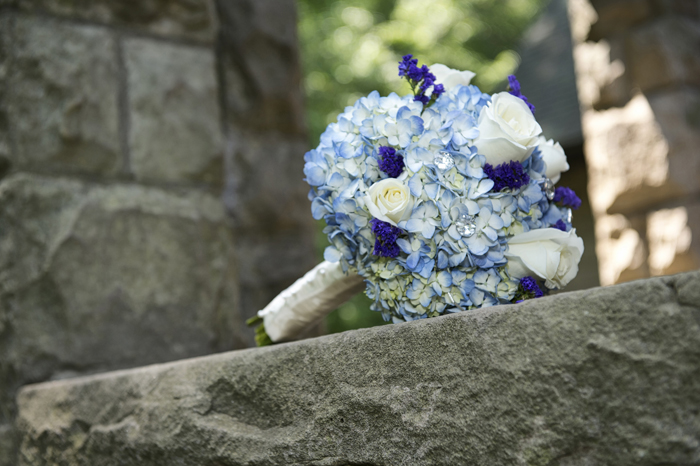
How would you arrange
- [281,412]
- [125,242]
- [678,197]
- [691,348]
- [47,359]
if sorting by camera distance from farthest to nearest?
1. [678,197]
2. [125,242]
3. [47,359]
4. [281,412]
5. [691,348]

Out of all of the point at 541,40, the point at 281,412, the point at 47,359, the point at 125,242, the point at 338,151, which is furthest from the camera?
the point at 541,40

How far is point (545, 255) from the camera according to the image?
1.06 m

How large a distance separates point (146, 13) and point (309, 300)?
1.08 m

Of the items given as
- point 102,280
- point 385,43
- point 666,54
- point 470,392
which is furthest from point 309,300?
point 385,43

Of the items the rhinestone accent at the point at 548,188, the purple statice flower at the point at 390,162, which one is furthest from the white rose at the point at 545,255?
the purple statice flower at the point at 390,162

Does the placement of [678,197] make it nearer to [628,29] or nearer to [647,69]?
[647,69]

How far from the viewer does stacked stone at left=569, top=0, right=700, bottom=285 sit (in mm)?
2809

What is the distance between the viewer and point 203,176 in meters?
1.98

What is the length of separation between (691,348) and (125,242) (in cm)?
149

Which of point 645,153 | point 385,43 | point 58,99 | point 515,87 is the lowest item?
point 645,153

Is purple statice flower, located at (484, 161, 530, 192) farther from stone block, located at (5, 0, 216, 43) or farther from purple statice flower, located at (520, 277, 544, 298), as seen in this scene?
stone block, located at (5, 0, 216, 43)

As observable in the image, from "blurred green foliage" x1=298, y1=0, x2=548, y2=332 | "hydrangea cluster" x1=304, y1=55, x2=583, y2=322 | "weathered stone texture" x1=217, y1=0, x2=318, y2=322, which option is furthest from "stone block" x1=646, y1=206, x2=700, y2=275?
"blurred green foliage" x1=298, y1=0, x2=548, y2=332

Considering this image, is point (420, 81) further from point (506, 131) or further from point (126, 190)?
point (126, 190)

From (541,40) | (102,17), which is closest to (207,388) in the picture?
(102,17)
